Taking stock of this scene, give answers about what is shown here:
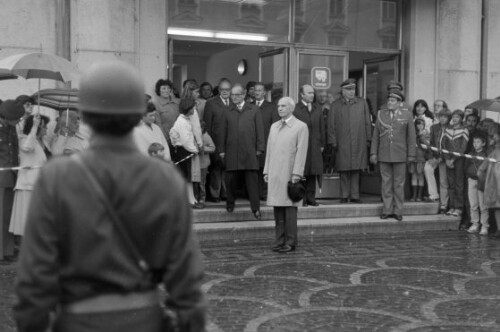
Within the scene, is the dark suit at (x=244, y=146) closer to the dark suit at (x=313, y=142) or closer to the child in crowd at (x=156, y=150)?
the dark suit at (x=313, y=142)

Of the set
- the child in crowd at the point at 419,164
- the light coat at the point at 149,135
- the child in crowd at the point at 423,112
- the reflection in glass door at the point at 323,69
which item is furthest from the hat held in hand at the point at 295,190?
the reflection in glass door at the point at 323,69

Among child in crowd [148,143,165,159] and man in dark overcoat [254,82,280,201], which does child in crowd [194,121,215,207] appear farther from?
child in crowd [148,143,165,159]

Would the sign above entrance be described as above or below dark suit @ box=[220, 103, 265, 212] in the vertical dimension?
above

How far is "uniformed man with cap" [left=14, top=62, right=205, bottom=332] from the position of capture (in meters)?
2.50

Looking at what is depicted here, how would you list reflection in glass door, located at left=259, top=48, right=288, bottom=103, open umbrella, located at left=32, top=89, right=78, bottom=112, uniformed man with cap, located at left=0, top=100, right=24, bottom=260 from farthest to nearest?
reflection in glass door, located at left=259, top=48, right=288, bottom=103, open umbrella, located at left=32, top=89, right=78, bottom=112, uniformed man with cap, located at left=0, top=100, right=24, bottom=260

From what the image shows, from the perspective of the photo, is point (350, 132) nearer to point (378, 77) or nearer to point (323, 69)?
point (323, 69)

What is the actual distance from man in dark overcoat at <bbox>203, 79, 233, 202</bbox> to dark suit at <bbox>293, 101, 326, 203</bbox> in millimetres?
1202

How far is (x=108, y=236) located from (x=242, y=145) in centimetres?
859

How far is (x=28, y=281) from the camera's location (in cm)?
248

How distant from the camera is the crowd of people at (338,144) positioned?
1120 cm

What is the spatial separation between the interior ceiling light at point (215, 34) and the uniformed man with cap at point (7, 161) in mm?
4471

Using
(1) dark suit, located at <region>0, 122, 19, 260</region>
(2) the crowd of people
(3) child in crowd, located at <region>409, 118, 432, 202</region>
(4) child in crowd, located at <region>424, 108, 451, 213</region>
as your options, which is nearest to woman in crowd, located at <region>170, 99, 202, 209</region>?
(2) the crowd of people

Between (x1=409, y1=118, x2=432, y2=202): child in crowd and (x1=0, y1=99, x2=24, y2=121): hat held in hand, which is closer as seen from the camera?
(x1=0, y1=99, x2=24, y2=121): hat held in hand

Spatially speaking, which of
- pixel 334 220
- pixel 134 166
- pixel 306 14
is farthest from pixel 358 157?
pixel 134 166
